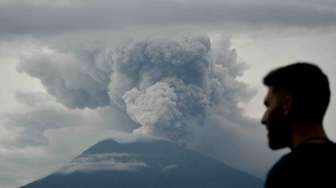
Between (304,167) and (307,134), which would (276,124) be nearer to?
(307,134)

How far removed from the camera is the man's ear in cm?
427

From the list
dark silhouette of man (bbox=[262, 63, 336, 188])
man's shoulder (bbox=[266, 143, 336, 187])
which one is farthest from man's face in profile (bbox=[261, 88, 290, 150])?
man's shoulder (bbox=[266, 143, 336, 187])

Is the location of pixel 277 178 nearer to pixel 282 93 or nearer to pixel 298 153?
pixel 298 153

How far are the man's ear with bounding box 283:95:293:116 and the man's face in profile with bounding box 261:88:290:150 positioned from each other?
0.05 ft

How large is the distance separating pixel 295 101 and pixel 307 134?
0.18 meters

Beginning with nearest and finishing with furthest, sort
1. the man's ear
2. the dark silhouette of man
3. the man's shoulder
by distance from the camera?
the man's shoulder
the dark silhouette of man
the man's ear

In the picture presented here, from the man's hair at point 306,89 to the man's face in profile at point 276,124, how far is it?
0.06 m

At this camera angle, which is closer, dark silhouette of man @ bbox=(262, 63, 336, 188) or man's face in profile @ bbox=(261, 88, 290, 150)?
dark silhouette of man @ bbox=(262, 63, 336, 188)

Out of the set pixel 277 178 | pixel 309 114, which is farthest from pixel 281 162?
pixel 309 114

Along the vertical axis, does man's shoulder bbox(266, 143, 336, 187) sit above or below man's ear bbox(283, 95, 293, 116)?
below

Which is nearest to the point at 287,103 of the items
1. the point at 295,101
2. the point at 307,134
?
the point at 295,101

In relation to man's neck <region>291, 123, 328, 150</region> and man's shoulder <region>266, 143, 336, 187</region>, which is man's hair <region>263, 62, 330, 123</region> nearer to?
man's neck <region>291, 123, 328, 150</region>

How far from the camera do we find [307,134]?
4254 mm

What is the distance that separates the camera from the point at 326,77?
171 inches
